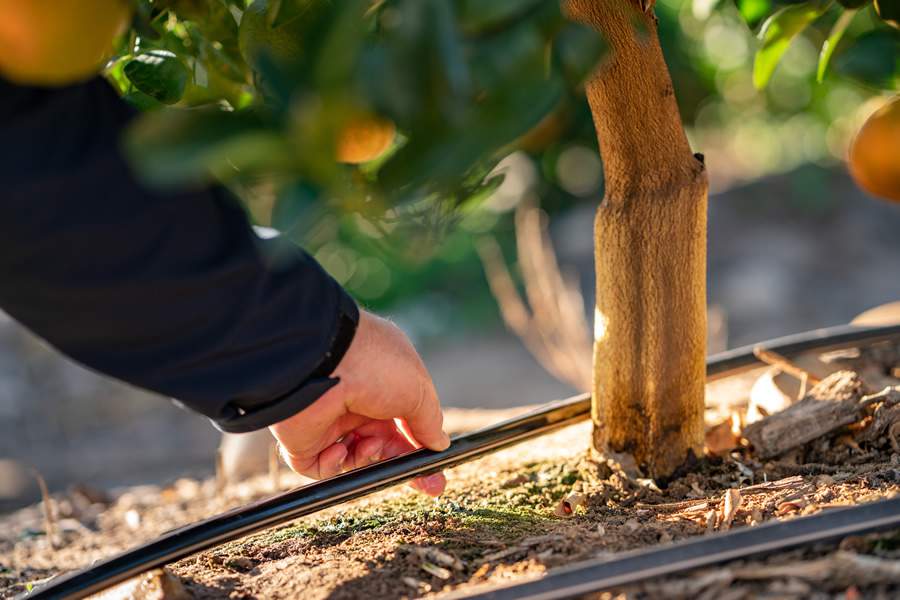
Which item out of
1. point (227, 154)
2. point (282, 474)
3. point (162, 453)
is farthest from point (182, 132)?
point (162, 453)

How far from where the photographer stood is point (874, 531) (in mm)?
713

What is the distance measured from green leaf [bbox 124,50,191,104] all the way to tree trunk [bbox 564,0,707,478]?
39cm

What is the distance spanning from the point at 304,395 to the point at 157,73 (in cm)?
32

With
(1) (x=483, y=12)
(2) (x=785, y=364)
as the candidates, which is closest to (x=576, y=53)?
(1) (x=483, y=12)

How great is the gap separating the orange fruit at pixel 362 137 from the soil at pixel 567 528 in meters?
0.36

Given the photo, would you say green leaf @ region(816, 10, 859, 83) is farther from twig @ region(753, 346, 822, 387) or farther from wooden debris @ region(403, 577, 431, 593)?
wooden debris @ region(403, 577, 431, 593)

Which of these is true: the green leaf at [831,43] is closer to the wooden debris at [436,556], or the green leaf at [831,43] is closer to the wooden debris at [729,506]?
Answer: the wooden debris at [729,506]

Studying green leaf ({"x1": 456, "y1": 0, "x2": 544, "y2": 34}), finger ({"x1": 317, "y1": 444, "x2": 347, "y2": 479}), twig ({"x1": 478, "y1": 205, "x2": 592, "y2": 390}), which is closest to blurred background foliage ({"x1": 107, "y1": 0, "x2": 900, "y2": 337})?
green leaf ({"x1": 456, "y1": 0, "x2": 544, "y2": 34})

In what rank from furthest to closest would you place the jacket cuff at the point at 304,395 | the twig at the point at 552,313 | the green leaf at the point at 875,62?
the twig at the point at 552,313 < the green leaf at the point at 875,62 < the jacket cuff at the point at 304,395

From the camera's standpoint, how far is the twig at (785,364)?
125 centimetres

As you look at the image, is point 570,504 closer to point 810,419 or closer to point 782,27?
point 810,419

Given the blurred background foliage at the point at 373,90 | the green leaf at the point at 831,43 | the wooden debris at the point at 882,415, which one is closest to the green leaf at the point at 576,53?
the blurred background foliage at the point at 373,90

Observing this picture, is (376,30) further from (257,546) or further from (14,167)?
(257,546)

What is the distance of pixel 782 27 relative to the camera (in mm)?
979
